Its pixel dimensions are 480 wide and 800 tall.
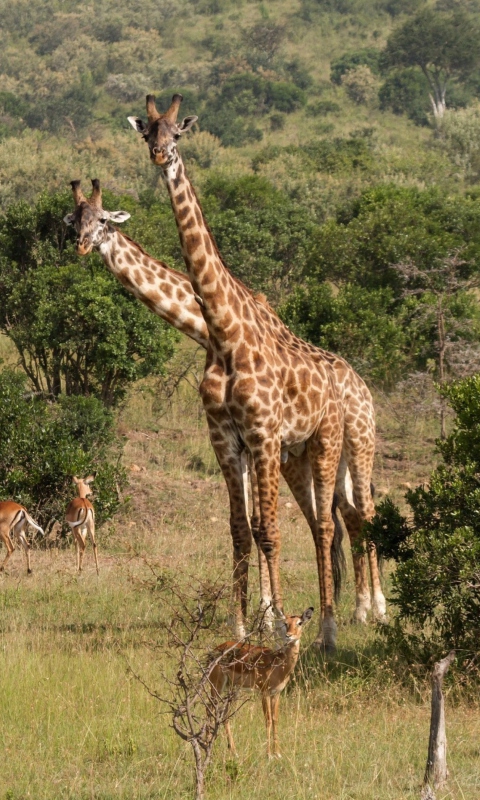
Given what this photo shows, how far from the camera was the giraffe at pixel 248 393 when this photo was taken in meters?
8.75

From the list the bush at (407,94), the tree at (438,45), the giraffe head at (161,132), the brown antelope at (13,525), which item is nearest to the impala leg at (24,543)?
the brown antelope at (13,525)

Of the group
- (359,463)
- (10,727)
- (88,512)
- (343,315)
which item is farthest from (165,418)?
(10,727)

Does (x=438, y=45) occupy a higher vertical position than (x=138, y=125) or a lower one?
higher

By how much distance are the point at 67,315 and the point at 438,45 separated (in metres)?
46.1

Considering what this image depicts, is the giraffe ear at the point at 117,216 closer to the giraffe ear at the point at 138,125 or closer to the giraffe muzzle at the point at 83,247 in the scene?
the giraffe muzzle at the point at 83,247

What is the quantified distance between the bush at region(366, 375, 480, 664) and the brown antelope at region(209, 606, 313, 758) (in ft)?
4.41

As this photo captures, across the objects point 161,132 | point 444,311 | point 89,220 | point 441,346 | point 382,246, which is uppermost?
point 382,246

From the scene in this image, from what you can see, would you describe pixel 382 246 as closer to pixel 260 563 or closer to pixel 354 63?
pixel 260 563

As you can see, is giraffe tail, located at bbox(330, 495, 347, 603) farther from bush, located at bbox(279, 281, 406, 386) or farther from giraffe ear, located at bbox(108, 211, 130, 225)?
bush, located at bbox(279, 281, 406, 386)

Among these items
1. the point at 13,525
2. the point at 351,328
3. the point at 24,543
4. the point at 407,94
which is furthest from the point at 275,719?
the point at 407,94

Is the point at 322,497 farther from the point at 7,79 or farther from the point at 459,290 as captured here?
the point at 7,79

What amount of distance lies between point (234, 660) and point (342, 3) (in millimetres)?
→ 72950

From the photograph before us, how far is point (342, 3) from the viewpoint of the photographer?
74.6 meters

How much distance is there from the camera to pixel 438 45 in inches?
2266
